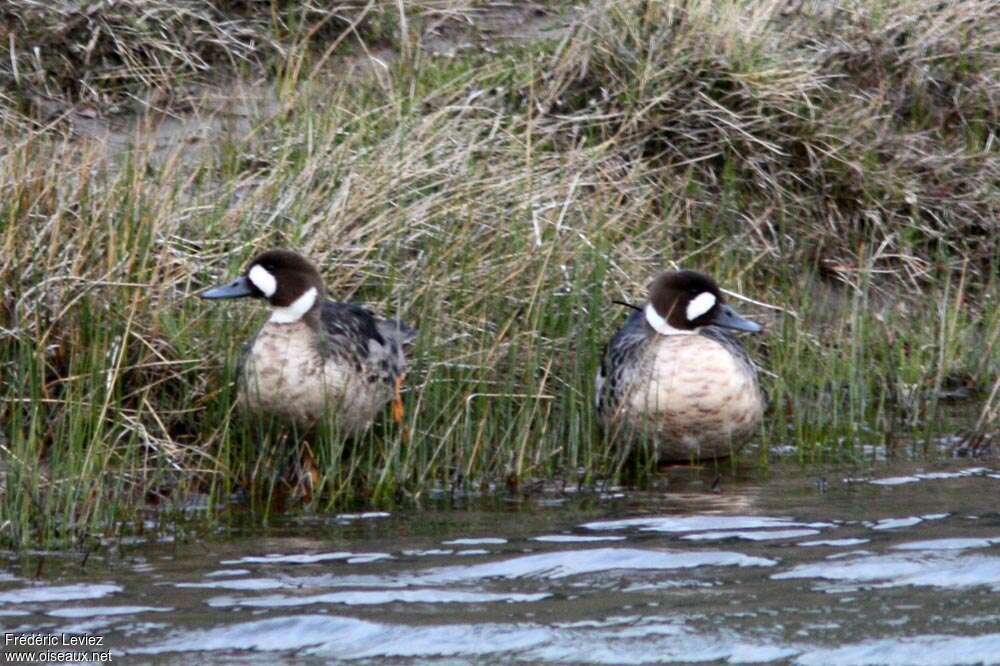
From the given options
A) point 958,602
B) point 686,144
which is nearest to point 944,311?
point 686,144

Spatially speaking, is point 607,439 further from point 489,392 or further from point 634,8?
point 634,8

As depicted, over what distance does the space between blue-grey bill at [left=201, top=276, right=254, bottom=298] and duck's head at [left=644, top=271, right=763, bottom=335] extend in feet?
5.26

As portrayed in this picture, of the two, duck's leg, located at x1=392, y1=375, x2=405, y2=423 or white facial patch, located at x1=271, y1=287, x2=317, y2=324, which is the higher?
white facial patch, located at x1=271, y1=287, x2=317, y2=324

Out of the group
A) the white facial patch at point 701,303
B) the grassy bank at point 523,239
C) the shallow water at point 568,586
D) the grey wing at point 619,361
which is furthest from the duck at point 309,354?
the white facial patch at point 701,303

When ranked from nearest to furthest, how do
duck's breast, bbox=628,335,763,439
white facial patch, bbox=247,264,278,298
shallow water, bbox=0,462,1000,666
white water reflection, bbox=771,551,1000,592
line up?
shallow water, bbox=0,462,1000,666 → white water reflection, bbox=771,551,1000,592 → white facial patch, bbox=247,264,278,298 → duck's breast, bbox=628,335,763,439

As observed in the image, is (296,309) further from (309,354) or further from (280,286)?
(309,354)

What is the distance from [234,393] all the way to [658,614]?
233 cm

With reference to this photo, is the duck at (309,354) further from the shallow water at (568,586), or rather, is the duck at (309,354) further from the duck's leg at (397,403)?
the shallow water at (568,586)

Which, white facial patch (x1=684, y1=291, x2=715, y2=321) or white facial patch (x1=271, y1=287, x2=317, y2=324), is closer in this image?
white facial patch (x1=271, y1=287, x2=317, y2=324)

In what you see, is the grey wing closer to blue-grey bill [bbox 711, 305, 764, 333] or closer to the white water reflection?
blue-grey bill [bbox 711, 305, 764, 333]

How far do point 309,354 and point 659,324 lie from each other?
4.82 ft

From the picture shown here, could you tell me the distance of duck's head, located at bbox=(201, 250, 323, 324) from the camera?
652cm

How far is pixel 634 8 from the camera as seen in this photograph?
352 inches

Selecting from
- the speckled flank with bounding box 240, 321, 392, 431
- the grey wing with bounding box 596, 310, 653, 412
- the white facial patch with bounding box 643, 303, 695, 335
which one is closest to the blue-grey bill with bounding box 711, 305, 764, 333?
the white facial patch with bounding box 643, 303, 695, 335
